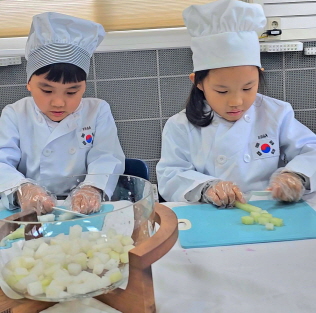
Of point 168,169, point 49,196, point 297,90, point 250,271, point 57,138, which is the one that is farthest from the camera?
point 297,90

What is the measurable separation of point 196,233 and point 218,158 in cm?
48

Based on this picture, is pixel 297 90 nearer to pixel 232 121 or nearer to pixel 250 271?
pixel 232 121

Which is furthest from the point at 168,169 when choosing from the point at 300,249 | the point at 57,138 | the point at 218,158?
the point at 300,249

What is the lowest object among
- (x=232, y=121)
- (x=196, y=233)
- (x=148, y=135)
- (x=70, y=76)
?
(x=148, y=135)

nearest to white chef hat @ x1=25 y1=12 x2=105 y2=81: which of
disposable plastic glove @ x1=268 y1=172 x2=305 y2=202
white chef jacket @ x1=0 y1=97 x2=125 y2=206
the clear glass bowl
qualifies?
white chef jacket @ x1=0 y1=97 x2=125 y2=206

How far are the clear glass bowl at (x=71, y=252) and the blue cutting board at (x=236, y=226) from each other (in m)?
0.28

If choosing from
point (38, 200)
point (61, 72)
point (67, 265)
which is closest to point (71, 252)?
point (67, 265)

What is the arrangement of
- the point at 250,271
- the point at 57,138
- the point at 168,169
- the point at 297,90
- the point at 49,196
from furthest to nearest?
1. the point at 297,90
2. the point at 57,138
3. the point at 168,169
4. the point at 49,196
5. the point at 250,271

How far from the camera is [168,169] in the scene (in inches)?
51.1

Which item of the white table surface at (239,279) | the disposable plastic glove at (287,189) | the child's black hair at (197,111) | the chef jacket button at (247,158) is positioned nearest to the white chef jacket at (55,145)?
the child's black hair at (197,111)

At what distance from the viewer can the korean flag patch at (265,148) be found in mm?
1326

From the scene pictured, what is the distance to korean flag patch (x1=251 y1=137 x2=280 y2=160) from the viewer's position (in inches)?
52.2

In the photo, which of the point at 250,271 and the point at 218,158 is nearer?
the point at 250,271

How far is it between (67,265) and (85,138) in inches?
38.7
